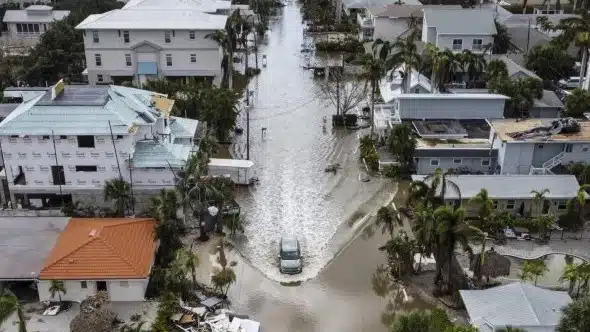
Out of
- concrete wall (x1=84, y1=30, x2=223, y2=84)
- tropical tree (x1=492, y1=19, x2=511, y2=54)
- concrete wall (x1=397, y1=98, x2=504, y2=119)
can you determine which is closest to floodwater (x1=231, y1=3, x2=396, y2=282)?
concrete wall (x1=397, y1=98, x2=504, y2=119)

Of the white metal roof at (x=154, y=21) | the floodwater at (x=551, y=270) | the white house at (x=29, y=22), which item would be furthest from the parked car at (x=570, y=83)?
the white house at (x=29, y=22)

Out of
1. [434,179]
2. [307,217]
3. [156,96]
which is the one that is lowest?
[307,217]

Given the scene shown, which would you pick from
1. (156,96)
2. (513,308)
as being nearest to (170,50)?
(156,96)

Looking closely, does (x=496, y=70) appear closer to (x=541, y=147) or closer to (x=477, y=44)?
(x=477, y=44)

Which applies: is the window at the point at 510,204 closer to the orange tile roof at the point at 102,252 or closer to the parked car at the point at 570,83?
the orange tile roof at the point at 102,252

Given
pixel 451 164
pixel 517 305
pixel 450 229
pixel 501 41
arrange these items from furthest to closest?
pixel 501 41 → pixel 451 164 → pixel 450 229 → pixel 517 305

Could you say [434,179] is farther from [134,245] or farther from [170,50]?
[170,50]

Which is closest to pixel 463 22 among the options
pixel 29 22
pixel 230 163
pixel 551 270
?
pixel 230 163
